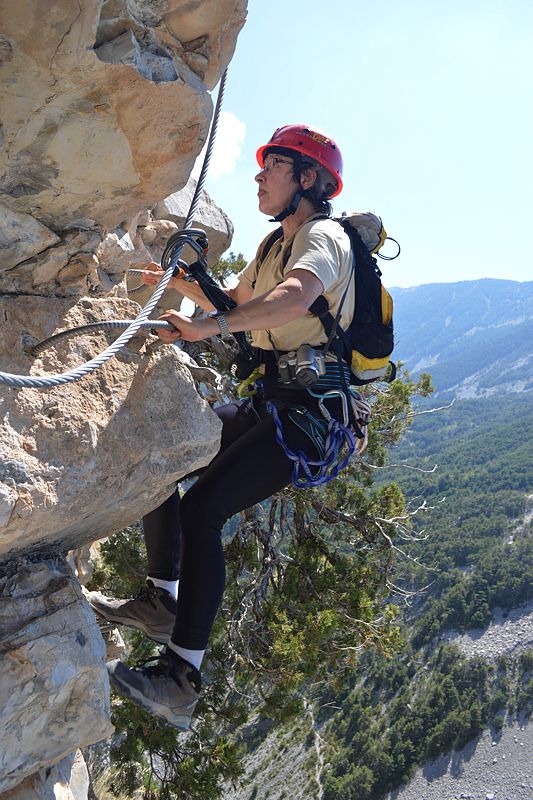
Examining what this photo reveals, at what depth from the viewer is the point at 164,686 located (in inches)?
116

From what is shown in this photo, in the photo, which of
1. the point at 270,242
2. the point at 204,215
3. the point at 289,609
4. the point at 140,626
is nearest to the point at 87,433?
the point at 140,626

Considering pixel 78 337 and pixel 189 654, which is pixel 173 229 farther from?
pixel 189 654

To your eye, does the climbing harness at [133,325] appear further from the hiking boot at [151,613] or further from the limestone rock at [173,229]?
the limestone rock at [173,229]

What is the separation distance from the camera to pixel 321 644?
6.38 metres

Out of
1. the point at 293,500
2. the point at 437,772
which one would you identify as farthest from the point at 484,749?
the point at 293,500

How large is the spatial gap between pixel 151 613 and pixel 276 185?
8.03ft

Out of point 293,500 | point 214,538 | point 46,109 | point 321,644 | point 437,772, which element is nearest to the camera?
point 46,109

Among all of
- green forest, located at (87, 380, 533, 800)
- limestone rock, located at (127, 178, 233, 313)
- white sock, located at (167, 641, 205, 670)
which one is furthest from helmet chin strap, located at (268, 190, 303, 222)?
green forest, located at (87, 380, 533, 800)

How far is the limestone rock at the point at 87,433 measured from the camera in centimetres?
258

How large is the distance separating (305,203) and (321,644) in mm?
4637

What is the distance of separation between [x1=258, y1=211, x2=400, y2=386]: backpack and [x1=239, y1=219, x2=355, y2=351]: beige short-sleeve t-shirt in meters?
0.07

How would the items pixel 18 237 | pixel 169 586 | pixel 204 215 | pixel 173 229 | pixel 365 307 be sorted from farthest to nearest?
pixel 204 215 → pixel 173 229 → pixel 169 586 → pixel 365 307 → pixel 18 237

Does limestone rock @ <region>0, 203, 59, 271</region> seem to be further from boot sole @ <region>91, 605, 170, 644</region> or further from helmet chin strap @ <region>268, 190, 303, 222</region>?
boot sole @ <region>91, 605, 170, 644</region>

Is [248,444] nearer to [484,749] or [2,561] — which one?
[2,561]
